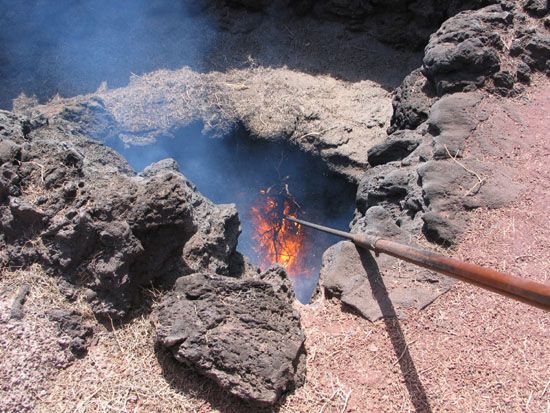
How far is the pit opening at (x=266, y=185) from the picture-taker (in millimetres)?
7457

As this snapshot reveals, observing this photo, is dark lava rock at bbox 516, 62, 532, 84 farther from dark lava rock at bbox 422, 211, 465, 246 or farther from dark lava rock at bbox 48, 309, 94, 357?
dark lava rock at bbox 48, 309, 94, 357

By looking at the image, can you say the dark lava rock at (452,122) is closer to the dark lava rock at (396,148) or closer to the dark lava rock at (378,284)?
the dark lava rock at (396,148)

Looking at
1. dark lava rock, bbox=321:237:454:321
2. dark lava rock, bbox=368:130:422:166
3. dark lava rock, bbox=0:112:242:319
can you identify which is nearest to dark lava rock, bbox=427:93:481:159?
dark lava rock, bbox=368:130:422:166

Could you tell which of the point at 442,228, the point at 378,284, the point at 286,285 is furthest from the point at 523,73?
the point at 286,285

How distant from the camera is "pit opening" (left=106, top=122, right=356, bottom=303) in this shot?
24.5 ft

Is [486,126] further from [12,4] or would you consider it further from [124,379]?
[12,4]

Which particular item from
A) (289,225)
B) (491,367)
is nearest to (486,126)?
(491,367)

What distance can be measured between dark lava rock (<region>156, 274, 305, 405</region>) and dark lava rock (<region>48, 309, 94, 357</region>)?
54 centimetres

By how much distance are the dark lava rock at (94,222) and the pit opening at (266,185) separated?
140 inches

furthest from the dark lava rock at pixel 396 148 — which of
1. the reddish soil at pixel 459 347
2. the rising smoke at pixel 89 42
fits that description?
the rising smoke at pixel 89 42

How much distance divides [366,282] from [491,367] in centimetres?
109

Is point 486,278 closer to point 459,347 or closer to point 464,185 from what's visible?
point 459,347

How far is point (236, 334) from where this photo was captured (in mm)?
3207

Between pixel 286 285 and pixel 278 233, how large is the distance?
4.04 metres
